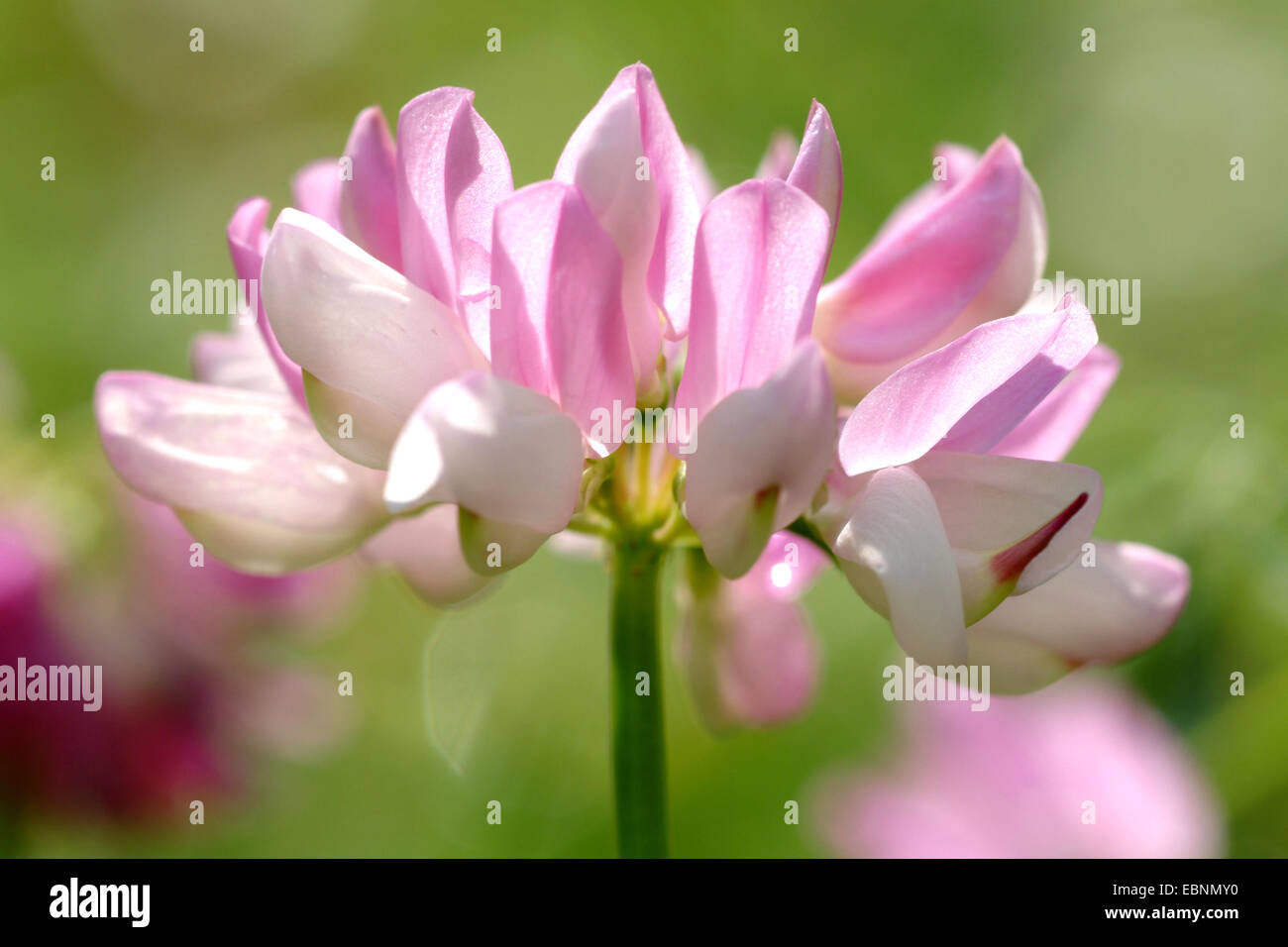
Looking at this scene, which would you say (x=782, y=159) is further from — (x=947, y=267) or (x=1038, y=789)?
(x=1038, y=789)

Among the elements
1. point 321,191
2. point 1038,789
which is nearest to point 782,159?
point 321,191

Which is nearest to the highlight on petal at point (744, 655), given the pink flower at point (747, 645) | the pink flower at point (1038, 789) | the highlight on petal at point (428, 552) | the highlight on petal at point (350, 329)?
the pink flower at point (747, 645)

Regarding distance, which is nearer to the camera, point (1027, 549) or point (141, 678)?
point (1027, 549)

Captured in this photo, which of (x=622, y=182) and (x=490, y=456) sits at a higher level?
(x=622, y=182)

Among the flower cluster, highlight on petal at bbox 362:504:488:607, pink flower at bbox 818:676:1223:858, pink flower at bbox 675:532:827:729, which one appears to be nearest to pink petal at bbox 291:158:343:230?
the flower cluster

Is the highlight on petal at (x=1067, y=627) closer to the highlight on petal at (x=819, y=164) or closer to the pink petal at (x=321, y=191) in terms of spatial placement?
the highlight on petal at (x=819, y=164)

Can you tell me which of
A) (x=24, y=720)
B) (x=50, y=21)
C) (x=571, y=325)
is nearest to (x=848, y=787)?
(x=24, y=720)
